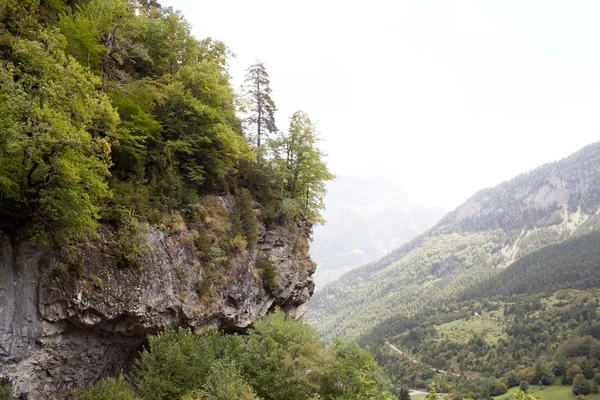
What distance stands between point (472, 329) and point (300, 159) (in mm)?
157528

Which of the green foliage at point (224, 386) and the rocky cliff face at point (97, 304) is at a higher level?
the rocky cliff face at point (97, 304)

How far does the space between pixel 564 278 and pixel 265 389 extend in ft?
661

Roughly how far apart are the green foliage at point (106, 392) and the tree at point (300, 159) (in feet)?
65.6

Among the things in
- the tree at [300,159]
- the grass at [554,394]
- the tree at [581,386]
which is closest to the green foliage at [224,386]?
the tree at [300,159]

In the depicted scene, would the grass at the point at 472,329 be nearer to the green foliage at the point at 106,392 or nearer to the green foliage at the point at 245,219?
the green foliage at the point at 245,219

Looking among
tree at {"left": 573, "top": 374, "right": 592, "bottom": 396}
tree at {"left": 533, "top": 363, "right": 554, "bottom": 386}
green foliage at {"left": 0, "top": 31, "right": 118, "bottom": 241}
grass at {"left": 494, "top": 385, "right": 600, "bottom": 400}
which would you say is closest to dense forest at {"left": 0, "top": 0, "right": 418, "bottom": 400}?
green foliage at {"left": 0, "top": 31, "right": 118, "bottom": 241}

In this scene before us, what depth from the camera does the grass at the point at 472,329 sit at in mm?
143150

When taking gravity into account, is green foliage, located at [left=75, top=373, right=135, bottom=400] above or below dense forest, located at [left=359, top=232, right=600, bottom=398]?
above

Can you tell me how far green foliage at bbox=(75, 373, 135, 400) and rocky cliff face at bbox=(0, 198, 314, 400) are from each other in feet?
3.75

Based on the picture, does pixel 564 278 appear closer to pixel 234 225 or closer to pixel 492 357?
pixel 492 357

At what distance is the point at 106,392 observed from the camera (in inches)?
642

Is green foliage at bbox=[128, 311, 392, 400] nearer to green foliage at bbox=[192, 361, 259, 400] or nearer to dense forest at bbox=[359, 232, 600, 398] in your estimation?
green foliage at bbox=[192, 361, 259, 400]

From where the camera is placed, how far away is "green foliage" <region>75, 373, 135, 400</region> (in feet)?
52.7

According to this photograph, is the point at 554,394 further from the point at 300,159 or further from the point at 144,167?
the point at 144,167
